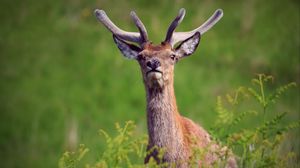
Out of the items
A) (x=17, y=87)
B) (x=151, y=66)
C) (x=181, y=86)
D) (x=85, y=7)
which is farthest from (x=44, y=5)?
(x=151, y=66)

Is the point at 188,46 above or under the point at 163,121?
above

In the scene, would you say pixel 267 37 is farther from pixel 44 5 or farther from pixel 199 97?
pixel 44 5

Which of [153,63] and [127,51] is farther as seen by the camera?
A: [127,51]

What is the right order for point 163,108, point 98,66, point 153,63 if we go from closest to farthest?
point 153,63, point 163,108, point 98,66

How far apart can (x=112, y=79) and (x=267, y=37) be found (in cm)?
395

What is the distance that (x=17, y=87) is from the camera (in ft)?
74.5

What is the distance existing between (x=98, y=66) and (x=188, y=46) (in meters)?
10.4

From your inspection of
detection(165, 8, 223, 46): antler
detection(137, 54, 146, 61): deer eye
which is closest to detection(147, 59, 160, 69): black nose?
detection(137, 54, 146, 61): deer eye

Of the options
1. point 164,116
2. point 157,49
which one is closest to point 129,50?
point 157,49

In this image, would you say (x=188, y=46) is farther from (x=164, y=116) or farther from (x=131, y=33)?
(x=164, y=116)

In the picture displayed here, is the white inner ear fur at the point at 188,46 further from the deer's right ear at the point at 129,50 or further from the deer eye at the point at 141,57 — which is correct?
the deer eye at the point at 141,57

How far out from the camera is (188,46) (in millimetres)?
12406

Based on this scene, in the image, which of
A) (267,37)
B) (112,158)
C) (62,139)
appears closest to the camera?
(112,158)

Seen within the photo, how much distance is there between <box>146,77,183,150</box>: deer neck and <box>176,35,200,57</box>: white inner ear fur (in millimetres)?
591
